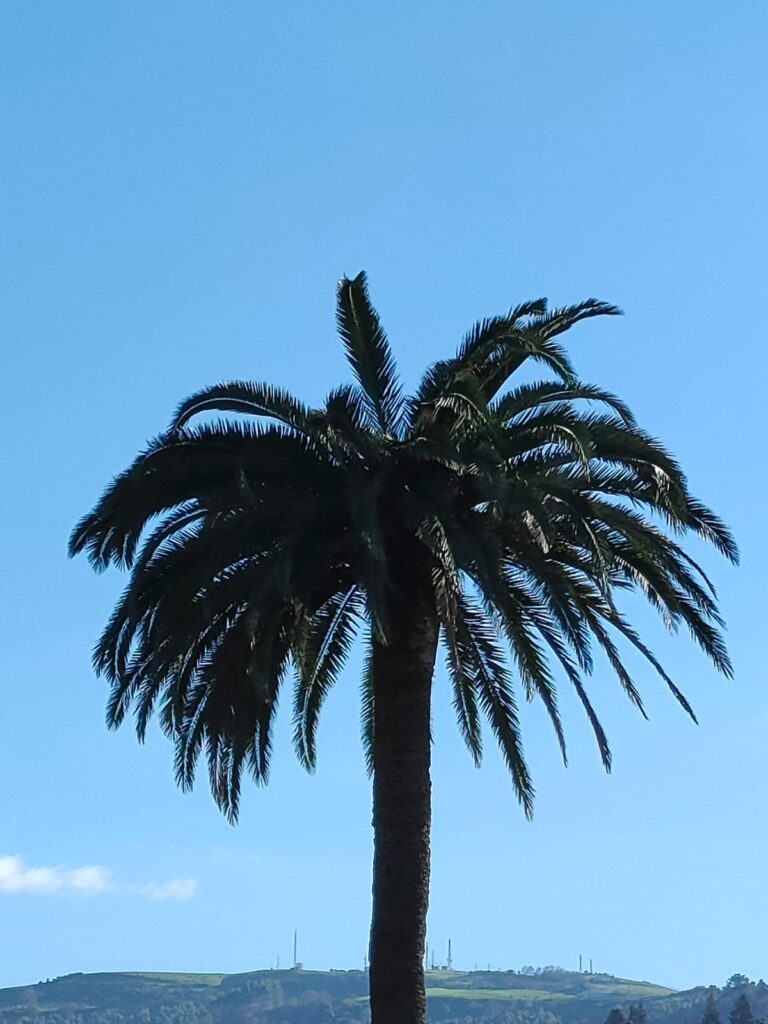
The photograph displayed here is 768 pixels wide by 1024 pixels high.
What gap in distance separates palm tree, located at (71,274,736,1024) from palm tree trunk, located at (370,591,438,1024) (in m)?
0.03

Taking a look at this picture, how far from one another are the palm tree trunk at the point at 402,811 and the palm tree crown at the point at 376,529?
504mm

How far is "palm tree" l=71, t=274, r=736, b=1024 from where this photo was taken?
25.2 m

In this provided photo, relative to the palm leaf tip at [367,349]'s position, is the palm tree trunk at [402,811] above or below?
below

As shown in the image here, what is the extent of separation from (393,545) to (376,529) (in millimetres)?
2213

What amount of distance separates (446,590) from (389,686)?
5.14 feet

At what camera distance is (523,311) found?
87.0ft

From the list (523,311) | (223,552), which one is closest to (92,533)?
(223,552)

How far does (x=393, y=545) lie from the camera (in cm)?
2636

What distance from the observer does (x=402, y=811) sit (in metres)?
26.0

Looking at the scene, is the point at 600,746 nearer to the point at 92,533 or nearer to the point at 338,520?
the point at 338,520

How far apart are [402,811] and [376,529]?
431 centimetres

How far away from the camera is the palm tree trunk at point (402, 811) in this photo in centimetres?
2542

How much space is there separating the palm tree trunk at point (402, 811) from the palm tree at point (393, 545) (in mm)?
28

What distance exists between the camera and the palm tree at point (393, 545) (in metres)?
25.2
